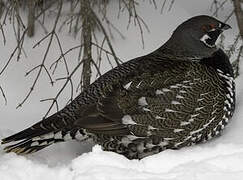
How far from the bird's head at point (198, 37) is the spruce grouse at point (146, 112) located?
0.67 feet

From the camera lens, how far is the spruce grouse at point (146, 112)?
4031mm

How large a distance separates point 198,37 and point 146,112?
2.91 feet

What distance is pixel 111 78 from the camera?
14.2ft

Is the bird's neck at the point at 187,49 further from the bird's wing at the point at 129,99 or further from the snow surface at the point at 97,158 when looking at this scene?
the snow surface at the point at 97,158

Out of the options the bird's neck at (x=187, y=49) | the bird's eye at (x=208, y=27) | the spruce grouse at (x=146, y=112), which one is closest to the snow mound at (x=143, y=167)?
the spruce grouse at (x=146, y=112)

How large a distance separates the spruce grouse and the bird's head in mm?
204

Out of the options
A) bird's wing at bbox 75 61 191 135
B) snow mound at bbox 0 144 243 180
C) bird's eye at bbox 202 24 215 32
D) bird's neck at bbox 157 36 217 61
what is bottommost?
snow mound at bbox 0 144 243 180

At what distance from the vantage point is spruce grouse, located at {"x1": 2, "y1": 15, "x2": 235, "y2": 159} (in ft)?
13.2

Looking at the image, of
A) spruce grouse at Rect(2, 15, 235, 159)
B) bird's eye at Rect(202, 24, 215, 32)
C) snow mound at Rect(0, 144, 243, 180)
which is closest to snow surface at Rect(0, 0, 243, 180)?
snow mound at Rect(0, 144, 243, 180)

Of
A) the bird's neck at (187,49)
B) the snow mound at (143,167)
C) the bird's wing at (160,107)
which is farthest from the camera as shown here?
the bird's neck at (187,49)

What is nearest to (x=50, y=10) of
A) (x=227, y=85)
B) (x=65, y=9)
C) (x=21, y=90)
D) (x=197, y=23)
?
(x=65, y=9)

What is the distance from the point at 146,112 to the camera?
402cm

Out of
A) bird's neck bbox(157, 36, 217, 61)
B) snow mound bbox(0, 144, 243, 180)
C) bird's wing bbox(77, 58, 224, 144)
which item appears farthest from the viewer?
bird's neck bbox(157, 36, 217, 61)

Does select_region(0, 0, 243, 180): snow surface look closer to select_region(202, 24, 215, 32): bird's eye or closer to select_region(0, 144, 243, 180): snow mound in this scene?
select_region(0, 144, 243, 180): snow mound
